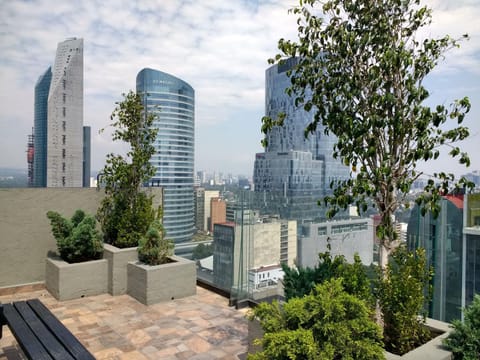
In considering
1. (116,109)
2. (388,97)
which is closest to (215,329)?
(388,97)

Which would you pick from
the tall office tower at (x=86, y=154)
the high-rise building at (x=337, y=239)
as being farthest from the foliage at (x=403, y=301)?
the tall office tower at (x=86, y=154)

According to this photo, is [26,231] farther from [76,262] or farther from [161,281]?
[161,281]

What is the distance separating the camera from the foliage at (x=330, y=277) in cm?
303

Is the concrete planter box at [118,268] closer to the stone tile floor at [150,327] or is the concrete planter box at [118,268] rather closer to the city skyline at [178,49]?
the stone tile floor at [150,327]

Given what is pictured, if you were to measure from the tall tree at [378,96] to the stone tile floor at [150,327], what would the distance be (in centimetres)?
210

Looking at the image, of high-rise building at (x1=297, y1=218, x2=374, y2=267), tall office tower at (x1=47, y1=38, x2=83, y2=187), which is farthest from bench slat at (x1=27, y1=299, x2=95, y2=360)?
tall office tower at (x1=47, y1=38, x2=83, y2=187)

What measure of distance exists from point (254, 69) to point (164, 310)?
18.4 feet

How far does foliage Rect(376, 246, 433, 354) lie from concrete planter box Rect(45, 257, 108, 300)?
427 centimetres

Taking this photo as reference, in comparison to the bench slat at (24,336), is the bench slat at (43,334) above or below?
above

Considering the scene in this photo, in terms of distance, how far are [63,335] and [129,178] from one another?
3.92m

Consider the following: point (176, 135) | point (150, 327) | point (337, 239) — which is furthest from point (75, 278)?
point (176, 135)

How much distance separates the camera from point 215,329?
4355 millimetres

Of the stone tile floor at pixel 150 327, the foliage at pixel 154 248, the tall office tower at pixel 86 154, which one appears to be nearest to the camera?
the stone tile floor at pixel 150 327

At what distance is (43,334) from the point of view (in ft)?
9.24
